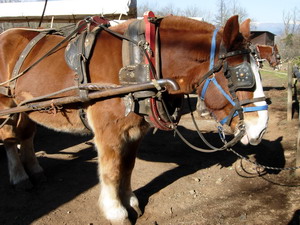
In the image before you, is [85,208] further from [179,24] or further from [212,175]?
[179,24]

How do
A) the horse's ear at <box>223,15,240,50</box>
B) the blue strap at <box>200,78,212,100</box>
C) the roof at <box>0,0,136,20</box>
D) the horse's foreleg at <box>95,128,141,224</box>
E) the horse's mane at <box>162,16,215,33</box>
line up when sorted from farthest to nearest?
the roof at <box>0,0,136,20</box>
the horse's foreleg at <box>95,128,141,224</box>
the horse's mane at <box>162,16,215,33</box>
the blue strap at <box>200,78,212,100</box>
the horse's ear at <box>223,15,240,50</box>

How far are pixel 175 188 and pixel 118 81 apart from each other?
192cm

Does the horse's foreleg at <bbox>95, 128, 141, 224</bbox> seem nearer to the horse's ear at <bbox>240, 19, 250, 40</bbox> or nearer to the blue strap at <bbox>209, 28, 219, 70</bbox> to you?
the blue strap at <bbox>209, 28, 219, 70</bbox>

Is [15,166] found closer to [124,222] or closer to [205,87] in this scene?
[124,222]

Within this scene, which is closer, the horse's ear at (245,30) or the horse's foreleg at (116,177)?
the horse's ear at (245,30)

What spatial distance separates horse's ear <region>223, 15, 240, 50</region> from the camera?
7.00ft

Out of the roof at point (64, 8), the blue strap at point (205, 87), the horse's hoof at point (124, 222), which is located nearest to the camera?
the blue strap at point (205, 87)

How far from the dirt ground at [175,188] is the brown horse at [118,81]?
0.50 m

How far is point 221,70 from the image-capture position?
2.32m

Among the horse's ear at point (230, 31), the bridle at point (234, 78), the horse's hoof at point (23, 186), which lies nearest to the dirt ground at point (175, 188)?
the horse's hoof at point (23, 186)

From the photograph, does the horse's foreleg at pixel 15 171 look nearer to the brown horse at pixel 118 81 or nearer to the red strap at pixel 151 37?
the brown horse at pixel 118 81

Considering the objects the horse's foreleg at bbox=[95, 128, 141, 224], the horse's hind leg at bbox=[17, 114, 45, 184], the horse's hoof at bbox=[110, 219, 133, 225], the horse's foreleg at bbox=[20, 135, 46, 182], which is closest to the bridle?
the horse's foreleg at bbox=[95, 128, 141, 224]

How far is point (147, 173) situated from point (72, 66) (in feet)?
7.30

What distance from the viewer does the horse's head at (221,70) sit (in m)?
2.26
